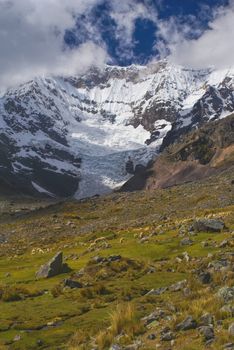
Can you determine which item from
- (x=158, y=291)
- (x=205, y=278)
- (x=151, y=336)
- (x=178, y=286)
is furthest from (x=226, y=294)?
(x=158, y=291)

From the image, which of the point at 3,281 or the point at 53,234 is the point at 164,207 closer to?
the point at 53,234

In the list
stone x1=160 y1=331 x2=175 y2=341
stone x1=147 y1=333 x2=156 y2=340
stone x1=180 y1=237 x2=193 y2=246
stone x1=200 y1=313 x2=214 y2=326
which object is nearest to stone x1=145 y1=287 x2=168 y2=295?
stone x1=200 y1=313 x2=214 y2=326

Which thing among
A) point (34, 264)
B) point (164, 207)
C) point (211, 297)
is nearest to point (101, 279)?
point (211, 297)

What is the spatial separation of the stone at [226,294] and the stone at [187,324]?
182 centimetres

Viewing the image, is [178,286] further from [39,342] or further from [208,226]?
[208,226]

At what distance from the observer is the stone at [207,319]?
17.5 metres

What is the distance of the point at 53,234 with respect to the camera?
9750 centimetres

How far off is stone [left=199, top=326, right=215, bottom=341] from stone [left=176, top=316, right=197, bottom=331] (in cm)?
54

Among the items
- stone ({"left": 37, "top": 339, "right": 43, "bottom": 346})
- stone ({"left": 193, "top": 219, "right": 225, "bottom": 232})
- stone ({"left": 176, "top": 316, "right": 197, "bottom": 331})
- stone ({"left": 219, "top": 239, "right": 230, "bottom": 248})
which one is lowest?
stone ({"left": 176, "top": 316, "right": 197, "bottom": 331})

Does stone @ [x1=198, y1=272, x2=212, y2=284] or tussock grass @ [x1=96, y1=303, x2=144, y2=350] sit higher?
stone @ [x1=198, y1=272, x2=212, y2=284]

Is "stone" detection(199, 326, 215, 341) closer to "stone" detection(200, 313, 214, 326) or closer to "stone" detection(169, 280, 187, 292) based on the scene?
"stone" detection(200, 313, 214, 326)

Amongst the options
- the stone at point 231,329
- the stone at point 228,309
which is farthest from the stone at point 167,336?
the stone at point 231,329

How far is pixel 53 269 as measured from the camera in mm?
35750

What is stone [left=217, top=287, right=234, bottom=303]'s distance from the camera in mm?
19391
